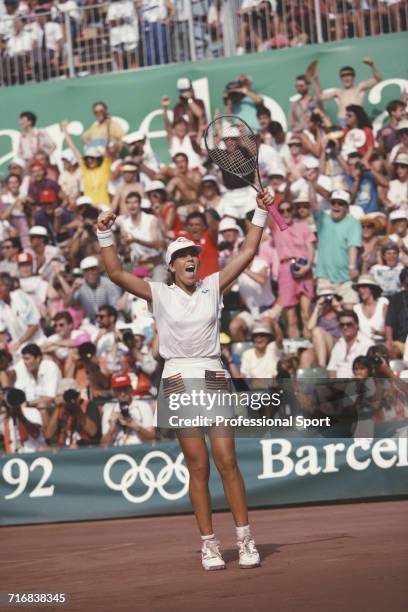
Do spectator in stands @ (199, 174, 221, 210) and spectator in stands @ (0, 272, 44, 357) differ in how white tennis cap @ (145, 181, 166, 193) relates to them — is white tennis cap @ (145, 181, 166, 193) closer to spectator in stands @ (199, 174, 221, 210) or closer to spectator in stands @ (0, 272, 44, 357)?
spectator in stands @ (199, 174, 221, 210)

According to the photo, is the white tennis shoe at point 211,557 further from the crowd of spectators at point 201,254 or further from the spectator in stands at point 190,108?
the spectator in stands at point 190,108

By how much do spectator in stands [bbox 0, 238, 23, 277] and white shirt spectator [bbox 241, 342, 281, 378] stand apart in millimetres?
4236

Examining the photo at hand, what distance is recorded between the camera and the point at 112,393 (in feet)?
46.6

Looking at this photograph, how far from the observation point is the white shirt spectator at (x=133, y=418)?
43.8ft

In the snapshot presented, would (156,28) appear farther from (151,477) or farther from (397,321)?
(151,477)

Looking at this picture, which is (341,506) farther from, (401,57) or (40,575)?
(401,57)

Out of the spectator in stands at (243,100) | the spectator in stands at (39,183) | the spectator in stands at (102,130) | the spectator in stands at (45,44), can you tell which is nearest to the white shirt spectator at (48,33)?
the spectator in stands at (45,44)

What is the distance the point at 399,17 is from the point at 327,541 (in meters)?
11.8

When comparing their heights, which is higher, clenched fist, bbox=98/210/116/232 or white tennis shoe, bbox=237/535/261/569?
clenched fist, bbox=98/210/116/232

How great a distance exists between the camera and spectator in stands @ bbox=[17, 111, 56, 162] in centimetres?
1912

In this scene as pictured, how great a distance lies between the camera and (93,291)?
16.2m

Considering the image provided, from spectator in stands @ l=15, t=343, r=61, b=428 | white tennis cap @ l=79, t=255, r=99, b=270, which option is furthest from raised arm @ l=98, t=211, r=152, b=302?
white tennis cap @ l=79, t=255, r=99, b=270

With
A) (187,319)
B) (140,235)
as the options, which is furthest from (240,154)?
(140,235)

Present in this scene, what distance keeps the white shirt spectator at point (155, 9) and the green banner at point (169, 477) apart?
380 inches
